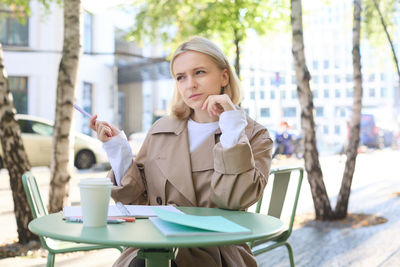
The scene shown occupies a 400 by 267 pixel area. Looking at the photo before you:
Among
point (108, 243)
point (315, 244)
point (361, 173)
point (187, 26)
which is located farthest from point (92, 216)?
point (361, 173)

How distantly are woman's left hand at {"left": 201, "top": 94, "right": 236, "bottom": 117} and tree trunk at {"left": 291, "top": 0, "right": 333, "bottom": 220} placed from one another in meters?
4.46

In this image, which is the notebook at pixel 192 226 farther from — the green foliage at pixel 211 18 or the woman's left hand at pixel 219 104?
the green foliage at pixel 211 18

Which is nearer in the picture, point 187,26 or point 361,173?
point 187,26

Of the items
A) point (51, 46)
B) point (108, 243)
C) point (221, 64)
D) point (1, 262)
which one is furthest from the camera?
point (51, 46)

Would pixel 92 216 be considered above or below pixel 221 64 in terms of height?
below

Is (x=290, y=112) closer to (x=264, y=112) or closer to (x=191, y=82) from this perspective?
(x=264, y=112)

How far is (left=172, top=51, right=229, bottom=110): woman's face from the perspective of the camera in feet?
7.80

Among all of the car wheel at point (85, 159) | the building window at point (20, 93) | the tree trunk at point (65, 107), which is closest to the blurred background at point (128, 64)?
the building window at point (20, 93)

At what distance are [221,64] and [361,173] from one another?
1328 centimetres

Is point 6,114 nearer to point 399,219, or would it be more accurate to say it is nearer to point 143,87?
point 399,219

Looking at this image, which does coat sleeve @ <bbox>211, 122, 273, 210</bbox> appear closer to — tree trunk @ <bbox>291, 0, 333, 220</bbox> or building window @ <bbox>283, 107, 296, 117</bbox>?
tree trunk @ <bbox>291, 0, 333, 220</bbox>

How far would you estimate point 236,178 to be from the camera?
6.73 feet

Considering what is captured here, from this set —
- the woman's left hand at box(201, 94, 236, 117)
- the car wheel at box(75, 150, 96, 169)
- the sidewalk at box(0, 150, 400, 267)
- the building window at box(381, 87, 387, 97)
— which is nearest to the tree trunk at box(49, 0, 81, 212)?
the sidewalk at box(0, 150, 400, 267)

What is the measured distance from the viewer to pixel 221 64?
2449 mm
